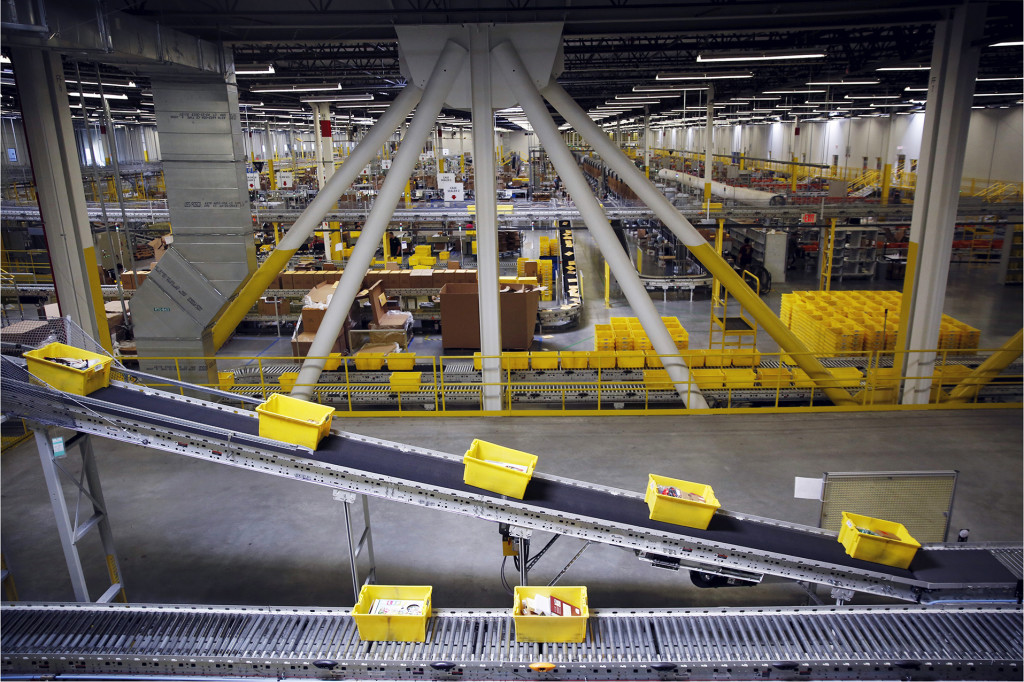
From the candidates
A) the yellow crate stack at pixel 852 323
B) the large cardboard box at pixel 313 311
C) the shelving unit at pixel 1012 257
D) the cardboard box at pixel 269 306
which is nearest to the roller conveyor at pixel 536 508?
the yellow crate stack at pixel 852 323

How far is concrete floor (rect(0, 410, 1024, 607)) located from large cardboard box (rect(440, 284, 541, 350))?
4671mm

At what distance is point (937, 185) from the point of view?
10.1 m

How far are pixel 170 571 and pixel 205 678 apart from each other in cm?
238

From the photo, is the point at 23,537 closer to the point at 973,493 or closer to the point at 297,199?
the point at 973,493

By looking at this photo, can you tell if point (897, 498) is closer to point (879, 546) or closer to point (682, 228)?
point (879, 546)

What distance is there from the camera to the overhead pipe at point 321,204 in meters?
Result: 10.3

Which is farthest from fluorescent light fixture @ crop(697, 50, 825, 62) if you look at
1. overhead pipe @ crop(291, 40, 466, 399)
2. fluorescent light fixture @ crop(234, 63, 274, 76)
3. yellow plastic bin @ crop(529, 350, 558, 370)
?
fluorescent light fixture @ crop(234, 63, 274, 76)

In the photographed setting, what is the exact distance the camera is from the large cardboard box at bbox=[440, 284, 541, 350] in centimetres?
1486

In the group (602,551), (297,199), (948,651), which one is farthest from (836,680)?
(297,199)

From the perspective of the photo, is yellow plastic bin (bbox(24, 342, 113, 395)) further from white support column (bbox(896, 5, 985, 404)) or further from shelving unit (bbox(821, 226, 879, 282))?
shelving unit (bbox(821, 226, 879, 282))

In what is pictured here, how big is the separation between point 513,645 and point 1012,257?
2493cm

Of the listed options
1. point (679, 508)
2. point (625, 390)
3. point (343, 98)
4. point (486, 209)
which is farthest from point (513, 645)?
point (343, 98)

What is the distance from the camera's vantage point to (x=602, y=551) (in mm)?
7375

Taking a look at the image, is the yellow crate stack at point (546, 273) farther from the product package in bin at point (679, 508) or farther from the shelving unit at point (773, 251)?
the product package in bin at point (679, 508)
